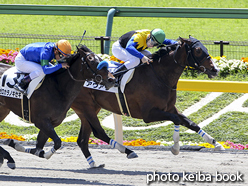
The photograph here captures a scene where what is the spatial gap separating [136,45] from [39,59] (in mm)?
1435

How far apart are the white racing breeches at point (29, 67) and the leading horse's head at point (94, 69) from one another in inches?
Answer: 22.7

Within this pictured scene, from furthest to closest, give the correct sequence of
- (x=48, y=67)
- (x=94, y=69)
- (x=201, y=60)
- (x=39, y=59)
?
(x=201, y=60)
(x=39, y=59)
(x=48, y=67)
(x=94, y=69)

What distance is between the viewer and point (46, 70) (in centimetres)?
613

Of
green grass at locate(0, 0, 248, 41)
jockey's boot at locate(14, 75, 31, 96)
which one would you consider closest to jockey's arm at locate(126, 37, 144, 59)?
jockey's boot at locate(14, 75, 31, 96)

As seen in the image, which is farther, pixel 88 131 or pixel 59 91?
pixel 88 131

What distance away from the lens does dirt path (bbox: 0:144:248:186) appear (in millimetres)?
5836

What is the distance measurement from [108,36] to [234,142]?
5009mm

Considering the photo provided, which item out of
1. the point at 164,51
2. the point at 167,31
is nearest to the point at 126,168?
the point at 164,51

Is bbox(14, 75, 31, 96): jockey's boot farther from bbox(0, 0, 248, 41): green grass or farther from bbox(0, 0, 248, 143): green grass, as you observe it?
bbox(0, 0, 248, 41): green grass

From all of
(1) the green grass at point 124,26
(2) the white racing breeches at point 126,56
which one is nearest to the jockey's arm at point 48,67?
(2) the white racing breeches at point 126,56

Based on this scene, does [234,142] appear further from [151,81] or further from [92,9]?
[92,9]

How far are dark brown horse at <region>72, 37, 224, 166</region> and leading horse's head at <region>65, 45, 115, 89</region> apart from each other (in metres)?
0.99

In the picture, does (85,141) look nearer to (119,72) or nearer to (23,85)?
(119,72)

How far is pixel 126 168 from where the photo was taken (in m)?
6.68
